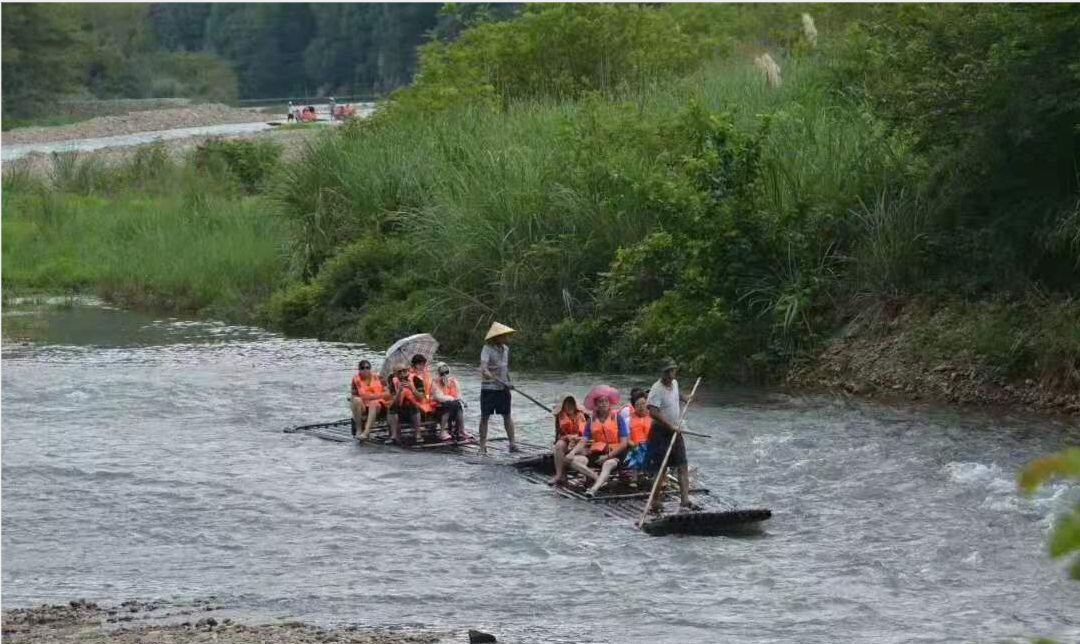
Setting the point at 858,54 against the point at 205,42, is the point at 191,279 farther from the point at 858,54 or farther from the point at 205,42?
the point at 205,42

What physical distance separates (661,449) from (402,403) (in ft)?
18.3

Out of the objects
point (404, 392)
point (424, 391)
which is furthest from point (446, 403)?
point (404, 392)

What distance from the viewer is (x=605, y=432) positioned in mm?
17312

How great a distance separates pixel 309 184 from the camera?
3500cm

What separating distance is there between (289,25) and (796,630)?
9130cm

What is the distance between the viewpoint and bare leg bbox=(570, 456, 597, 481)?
17.1m

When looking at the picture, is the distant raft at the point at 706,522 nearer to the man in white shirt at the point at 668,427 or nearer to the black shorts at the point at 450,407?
the man in white shirt at the point at 668,427

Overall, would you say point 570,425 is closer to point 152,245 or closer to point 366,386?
point 366,386

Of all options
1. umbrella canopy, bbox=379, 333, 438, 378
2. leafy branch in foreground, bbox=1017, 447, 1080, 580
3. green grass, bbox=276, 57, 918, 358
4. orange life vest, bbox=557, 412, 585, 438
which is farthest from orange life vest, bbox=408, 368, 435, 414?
leafy branch in foreground, bbox=1017, 447, 1080, 580

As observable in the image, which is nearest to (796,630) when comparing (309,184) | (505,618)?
(505,618)

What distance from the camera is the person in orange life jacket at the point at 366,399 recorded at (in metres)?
20.7

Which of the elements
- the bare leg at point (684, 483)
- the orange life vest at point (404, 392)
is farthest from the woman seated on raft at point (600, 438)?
the orange life vest at point (404, 392)

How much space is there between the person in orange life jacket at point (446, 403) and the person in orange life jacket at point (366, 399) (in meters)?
0.74

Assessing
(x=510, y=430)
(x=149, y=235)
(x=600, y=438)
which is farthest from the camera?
(x=149, y=235)
